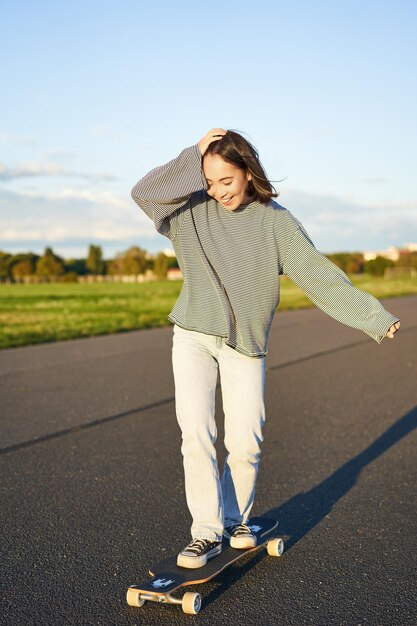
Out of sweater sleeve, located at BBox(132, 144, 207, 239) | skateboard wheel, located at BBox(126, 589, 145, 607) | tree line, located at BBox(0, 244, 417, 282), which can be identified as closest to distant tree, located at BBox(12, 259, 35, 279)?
tree line, located at BBox(0, 244, 417, 282)

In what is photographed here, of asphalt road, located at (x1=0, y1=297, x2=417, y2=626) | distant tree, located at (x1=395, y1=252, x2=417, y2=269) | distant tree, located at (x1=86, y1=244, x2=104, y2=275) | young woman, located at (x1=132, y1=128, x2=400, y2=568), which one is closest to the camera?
asphalt road, located at (x1=0, y1=297, x2=417, y2=626)

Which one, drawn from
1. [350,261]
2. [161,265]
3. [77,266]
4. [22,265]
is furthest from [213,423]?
[350,261]

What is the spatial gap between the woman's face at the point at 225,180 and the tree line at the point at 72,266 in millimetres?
85286

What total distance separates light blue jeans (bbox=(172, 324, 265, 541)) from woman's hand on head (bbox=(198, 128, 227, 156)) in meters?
0.82

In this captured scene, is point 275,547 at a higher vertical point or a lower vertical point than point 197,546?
lower

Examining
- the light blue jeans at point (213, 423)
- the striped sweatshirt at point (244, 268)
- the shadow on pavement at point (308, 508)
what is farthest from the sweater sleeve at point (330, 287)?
the shadow on pavement at point (308, 508)

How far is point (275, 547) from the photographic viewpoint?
3.86 m

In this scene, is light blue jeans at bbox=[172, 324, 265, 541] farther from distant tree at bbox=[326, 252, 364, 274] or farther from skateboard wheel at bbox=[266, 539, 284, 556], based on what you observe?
distant tree at bbox=[326, 252, 364, 274]

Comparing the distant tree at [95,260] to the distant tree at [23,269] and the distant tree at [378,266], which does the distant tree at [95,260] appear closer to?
the distant tree at [23,269]

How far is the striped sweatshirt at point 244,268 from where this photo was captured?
365 cm

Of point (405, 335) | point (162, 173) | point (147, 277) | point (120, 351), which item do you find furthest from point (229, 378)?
point (147, 277)

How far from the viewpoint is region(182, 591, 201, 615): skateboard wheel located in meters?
3.21

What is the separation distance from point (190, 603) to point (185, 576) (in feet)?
0.68

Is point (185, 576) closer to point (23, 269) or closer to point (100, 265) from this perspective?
point (23, 269)
